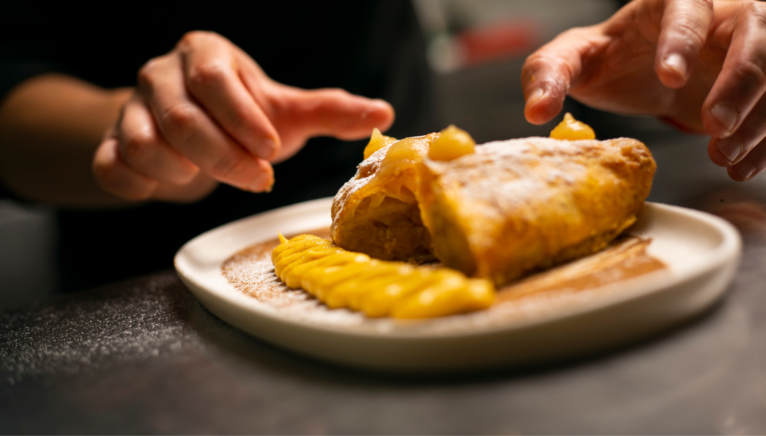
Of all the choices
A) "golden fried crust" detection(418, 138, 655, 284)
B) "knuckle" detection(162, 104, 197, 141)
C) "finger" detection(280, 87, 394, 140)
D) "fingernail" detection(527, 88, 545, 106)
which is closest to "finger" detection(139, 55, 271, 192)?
"knuckle" detection(162, 104, 197, 141)

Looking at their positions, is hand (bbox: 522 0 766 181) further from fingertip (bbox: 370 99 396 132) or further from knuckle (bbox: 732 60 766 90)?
fingertip (bbox: 370 99 396 132)

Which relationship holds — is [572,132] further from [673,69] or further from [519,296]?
[519,296]

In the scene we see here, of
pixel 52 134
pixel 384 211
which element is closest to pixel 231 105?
pixel 384 211

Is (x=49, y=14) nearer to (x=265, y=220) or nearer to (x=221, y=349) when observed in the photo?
(x=265, y=220)

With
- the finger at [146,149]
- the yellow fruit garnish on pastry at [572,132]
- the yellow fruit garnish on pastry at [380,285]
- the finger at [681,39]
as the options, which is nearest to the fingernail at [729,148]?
the finger at [681,39]

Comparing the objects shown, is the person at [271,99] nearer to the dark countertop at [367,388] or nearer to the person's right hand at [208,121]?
the person's right hand at [208,121]

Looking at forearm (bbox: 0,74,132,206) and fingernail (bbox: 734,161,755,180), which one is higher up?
fingernail (bbox: 734,161,755,180)
